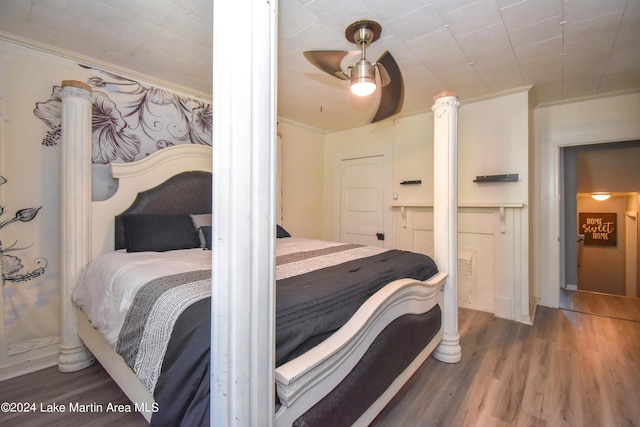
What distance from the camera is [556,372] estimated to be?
201 centimetres

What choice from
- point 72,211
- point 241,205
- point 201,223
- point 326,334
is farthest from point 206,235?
point 241,205

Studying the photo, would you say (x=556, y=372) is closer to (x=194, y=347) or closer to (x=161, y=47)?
(x=194, y=347)

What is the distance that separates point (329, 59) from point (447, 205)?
4.27ft

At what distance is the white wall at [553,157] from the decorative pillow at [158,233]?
3.72 metres

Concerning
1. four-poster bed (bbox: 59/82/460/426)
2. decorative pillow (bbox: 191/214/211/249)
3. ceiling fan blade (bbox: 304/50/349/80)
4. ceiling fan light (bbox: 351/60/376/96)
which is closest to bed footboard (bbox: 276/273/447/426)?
four-poster bed (bbox: 59/82/460/426)

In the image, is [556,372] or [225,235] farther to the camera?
[556,372]

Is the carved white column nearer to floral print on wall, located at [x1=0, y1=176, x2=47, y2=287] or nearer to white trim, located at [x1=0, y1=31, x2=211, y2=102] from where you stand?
floral print on wall, located at [x1=0, y1=176, x2=47, y2=287]

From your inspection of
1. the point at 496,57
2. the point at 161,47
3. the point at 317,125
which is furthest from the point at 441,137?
the point at 317,125

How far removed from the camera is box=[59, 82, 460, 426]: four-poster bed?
1.08 metres

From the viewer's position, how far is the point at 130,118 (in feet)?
8.38

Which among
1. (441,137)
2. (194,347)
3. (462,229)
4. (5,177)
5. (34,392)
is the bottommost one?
(34,392)

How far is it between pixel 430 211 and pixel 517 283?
1.17m

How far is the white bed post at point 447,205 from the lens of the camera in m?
2.06

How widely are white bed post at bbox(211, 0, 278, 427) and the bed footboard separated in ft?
0.65
